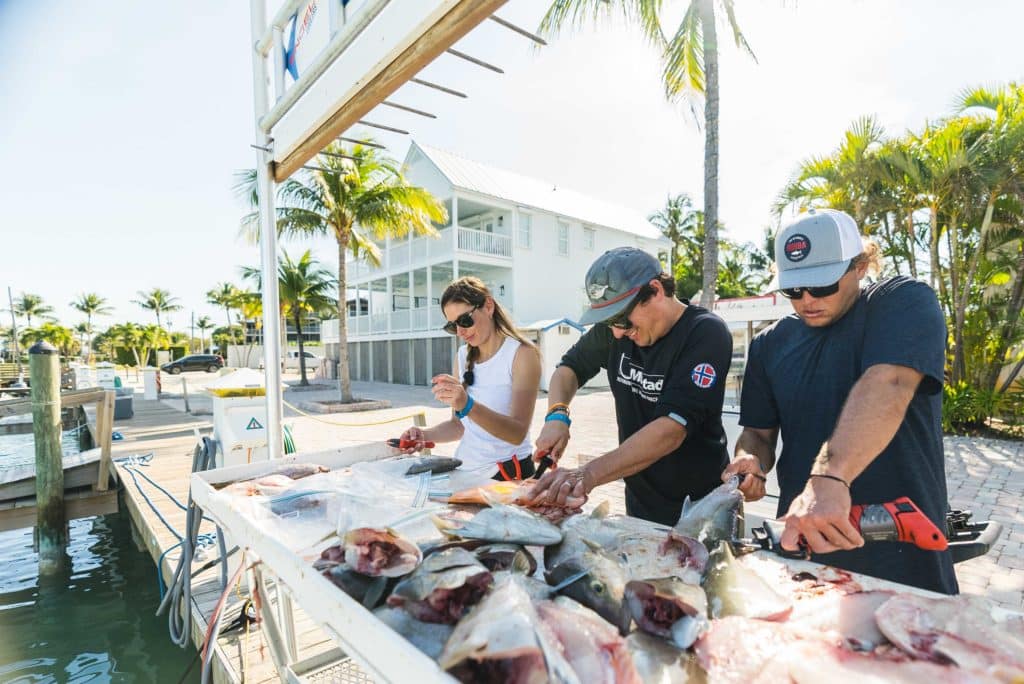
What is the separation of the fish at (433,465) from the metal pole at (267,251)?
145cm

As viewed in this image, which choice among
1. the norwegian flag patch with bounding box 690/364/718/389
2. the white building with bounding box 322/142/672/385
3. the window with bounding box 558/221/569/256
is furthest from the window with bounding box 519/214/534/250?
the norwegian flag patch with bounding box 690/364/718/389

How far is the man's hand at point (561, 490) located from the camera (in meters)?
1.58

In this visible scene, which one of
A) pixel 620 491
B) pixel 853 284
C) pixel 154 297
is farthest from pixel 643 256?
pixel 154 297

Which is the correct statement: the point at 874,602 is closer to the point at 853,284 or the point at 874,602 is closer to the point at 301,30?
the point at 853,284

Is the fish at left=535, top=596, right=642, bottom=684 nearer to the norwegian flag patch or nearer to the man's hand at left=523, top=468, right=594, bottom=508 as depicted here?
the man's hand at left=523, top=468, right=594, bottom=508

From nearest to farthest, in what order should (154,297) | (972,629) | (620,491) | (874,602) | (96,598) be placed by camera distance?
(972,629) < (874,602) < (96,598) < (620,491) < (154,297)

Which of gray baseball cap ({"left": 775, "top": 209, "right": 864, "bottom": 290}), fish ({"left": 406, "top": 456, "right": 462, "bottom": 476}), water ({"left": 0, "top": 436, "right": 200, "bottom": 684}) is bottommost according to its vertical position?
water ({"left": 0, "top": 436, "right": 200, "bottom": 684})

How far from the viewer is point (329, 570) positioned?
1141 millimetres

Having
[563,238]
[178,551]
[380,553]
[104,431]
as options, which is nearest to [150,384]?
[104,431]

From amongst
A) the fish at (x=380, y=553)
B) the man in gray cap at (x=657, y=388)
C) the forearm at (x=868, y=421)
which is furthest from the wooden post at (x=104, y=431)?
the forearm at (x=868, y=421)

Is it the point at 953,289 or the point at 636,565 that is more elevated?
the point at 953,289

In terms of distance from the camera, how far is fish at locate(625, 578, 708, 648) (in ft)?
2.81

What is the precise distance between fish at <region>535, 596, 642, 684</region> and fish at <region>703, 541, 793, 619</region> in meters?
0.26

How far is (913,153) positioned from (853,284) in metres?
11.3
